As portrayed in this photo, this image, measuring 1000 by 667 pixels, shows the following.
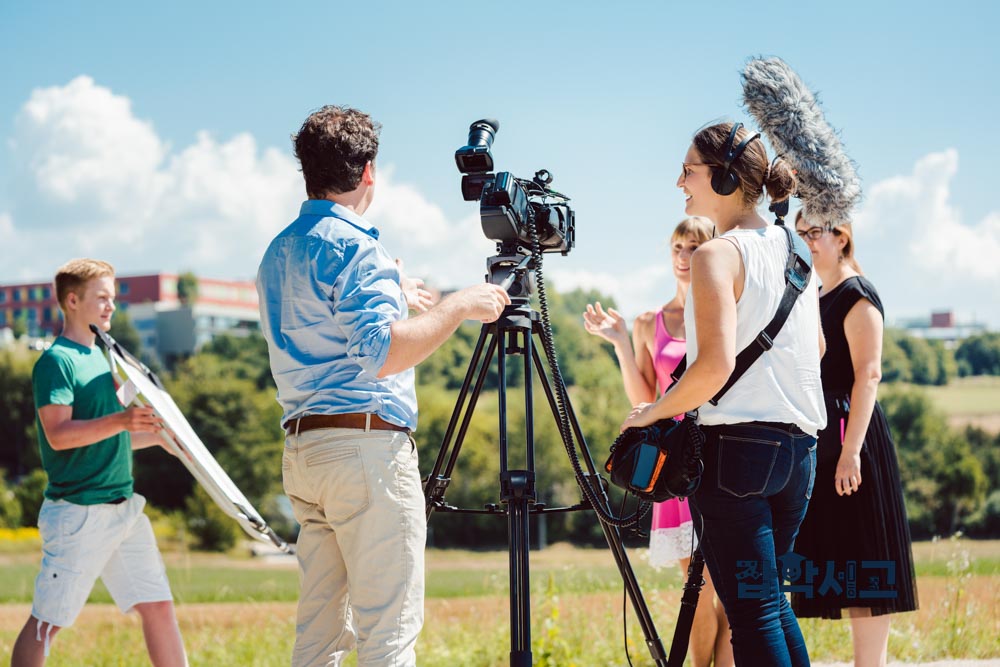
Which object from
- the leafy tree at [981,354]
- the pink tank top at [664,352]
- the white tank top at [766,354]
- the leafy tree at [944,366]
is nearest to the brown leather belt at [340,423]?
the white tank top at [766,354]

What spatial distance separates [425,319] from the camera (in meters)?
2.39

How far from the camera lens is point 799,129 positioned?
283cm

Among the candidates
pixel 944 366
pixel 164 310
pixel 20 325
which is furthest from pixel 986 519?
pixel 20 325

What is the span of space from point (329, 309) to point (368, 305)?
0.40 feet

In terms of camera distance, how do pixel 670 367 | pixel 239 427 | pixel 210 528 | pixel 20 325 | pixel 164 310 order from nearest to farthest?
pixel 670 367 → pixel 210 528 → pixel 239 427 → pixel 164 310 → pixel 20 325

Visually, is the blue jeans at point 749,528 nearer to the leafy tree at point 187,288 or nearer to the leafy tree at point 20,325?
the leafy tree at point 20,325

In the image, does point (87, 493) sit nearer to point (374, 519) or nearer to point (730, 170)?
point (374, 519)

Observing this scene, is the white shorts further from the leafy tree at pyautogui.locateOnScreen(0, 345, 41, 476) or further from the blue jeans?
the leafy tree at pyautogui.locateOnScreen(0, 345, 41, 476)

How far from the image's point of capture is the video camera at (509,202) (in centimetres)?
289

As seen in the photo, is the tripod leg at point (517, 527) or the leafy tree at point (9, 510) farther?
the leafy tree at point (9, 510)

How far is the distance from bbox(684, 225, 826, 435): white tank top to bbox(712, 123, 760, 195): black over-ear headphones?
0.43 feet

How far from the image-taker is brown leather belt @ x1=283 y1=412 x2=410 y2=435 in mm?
2469

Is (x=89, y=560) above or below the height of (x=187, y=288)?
below

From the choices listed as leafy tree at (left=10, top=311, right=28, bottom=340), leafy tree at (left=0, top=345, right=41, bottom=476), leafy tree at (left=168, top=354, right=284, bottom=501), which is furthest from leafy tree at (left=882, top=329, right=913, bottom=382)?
leafy tree at (left=10, top=311, right=28, bottom=340)
